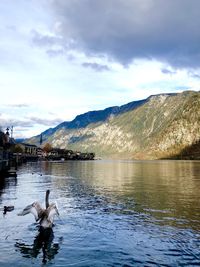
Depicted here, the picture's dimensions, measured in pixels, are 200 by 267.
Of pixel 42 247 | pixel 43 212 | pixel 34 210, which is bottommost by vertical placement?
pixel 42 247

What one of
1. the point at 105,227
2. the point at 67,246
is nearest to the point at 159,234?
the point at 105,227

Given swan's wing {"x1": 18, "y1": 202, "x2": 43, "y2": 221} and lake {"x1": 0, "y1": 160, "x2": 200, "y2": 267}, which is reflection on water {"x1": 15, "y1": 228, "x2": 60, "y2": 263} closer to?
lake {"x1": 0, "y1": 160, "x2": 200, "y2": 267}

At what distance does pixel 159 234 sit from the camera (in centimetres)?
3072

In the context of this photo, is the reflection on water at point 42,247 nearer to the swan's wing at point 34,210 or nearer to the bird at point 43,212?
the bird at point 43,212

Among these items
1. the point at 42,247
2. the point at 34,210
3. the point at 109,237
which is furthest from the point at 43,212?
the point at 109,237

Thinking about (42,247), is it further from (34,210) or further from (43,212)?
(43,212)

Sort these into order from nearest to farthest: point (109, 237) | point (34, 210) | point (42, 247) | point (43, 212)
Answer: point (42, 247) < point (109, 237) < point (34, 210) < point (43, 212)

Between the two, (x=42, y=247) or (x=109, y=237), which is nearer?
(x=42, y=247)

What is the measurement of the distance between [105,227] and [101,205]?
14.4m

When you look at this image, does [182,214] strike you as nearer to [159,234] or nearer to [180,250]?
[159,234]

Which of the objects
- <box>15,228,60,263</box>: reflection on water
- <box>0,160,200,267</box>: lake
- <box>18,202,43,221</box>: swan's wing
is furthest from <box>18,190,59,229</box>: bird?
<box>0,160,200,267</box>: lake

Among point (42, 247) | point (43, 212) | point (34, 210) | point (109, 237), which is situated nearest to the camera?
point (42, 247)

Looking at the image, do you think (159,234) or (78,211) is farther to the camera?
(78,211)

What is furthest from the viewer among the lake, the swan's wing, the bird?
the bird
